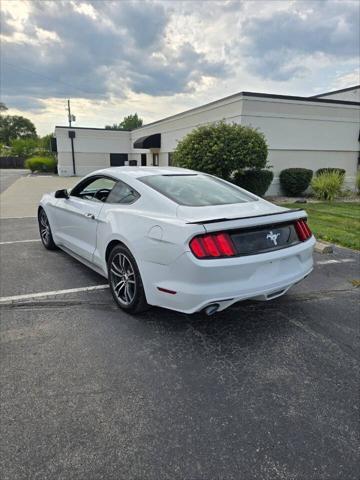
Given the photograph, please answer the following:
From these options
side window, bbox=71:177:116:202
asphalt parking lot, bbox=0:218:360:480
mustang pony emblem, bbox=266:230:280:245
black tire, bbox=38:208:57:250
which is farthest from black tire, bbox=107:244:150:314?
black tire, bbox=38:208:57:250

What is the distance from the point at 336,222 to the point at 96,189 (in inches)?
241

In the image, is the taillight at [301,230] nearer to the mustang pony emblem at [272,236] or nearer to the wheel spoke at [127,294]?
the mustang pony emblem at [272,236]

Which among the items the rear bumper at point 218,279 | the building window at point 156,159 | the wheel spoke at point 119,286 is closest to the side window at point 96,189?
the wheel spoke at point 119,286

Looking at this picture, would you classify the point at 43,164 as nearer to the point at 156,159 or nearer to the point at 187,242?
the point at 156,159

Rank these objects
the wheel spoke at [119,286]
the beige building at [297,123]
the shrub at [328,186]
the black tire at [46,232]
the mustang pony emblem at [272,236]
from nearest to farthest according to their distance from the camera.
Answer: the mustang pony emblem at [272,236], the wheel spoke at [119,286], the black tire at [46,232], the shrub at [328,186], the beige building at [297,123]

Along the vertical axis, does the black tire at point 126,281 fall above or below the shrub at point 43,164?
below

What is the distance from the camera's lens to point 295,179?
12.8 metres

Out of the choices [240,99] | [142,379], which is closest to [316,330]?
[142,379]

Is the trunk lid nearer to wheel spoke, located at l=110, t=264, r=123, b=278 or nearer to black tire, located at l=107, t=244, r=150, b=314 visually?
black tire, located at l=107, t=244, r=150, b=314

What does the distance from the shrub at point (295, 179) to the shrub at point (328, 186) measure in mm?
620

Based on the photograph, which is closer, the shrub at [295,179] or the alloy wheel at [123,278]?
the alloy wheel at [123,278]

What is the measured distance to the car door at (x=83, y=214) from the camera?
3.80 m

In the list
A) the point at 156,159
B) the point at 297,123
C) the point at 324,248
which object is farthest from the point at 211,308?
the point at 156,159

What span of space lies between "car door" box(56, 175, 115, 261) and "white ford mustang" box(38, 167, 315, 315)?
23mm
